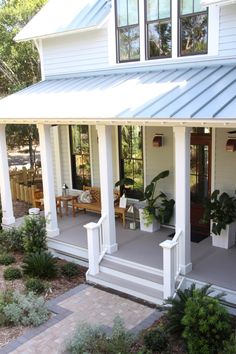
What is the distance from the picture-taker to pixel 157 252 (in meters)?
7.95

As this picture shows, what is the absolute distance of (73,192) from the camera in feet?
38.4

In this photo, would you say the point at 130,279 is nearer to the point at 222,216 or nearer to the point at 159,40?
the point at 222,216

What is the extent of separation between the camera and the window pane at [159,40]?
8570 millimetres

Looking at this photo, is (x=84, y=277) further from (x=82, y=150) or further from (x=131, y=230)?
(x=82, y=150)

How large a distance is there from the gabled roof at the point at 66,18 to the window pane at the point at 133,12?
0.59 meters

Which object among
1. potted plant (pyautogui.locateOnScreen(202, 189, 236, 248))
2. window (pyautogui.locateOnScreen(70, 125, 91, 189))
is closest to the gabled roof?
window (pyautogui.locateOnScreen(70, 125, 91, 189))

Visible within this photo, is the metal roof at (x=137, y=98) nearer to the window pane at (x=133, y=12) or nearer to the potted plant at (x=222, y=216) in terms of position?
the window pane at (x=133, y=12)

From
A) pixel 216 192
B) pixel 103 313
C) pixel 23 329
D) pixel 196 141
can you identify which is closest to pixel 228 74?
pixel 196 141

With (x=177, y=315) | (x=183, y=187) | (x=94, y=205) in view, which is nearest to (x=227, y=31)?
(x=183, y=187)

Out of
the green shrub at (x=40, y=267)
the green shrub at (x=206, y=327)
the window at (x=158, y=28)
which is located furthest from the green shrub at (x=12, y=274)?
the window at (x=158, y=28)

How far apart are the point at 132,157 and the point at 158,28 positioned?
3183 millimetres

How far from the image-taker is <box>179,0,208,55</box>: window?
7934mm

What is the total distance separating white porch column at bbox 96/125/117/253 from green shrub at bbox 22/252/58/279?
1.23 m

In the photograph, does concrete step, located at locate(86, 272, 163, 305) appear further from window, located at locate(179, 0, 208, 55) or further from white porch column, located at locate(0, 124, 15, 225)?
window, located at locate(179, 0, 208, 55)
